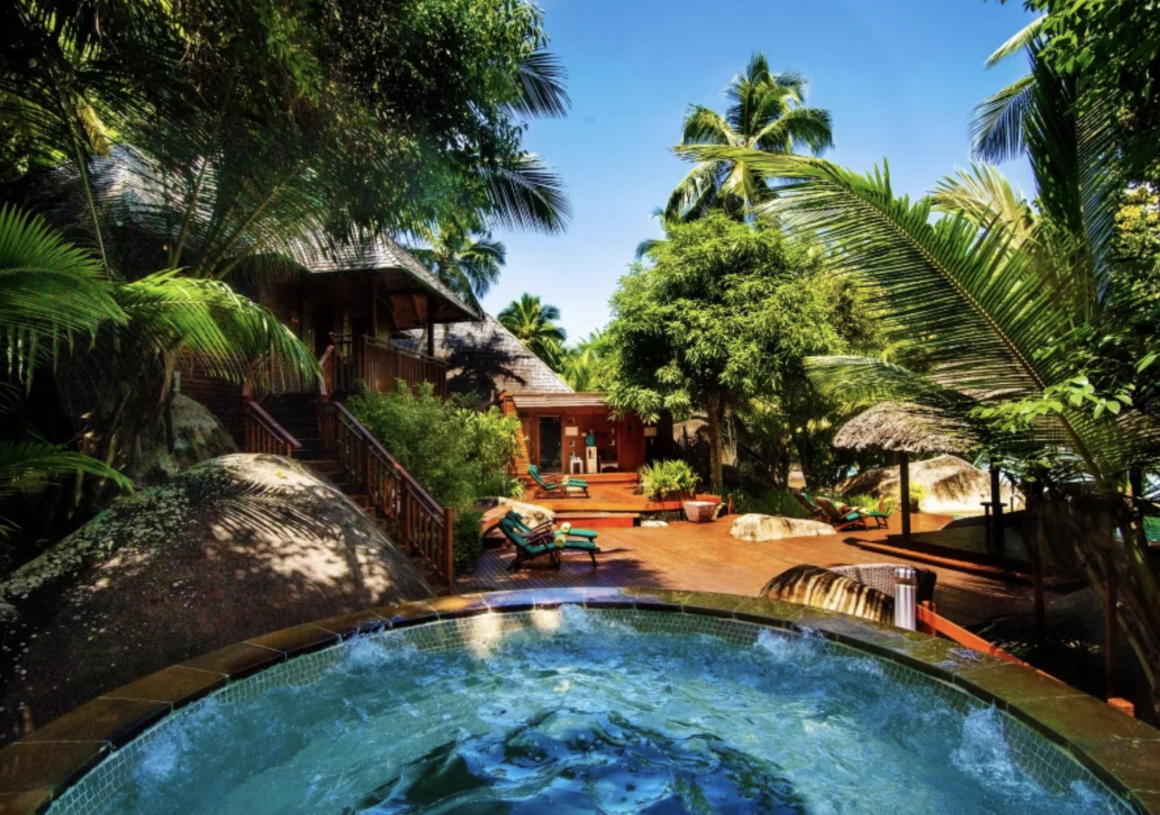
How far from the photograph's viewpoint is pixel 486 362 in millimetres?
22000

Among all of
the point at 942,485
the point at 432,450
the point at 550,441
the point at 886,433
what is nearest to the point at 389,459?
the point at 432,450

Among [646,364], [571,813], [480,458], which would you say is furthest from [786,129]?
[571,813]

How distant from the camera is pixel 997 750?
3051 mm

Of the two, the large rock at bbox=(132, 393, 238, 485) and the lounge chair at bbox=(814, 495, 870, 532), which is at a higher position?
the large rock at bbox=(132, 393, 238, 485)

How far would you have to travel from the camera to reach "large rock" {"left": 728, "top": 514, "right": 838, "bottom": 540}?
1171cm

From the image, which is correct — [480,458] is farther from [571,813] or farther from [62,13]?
[571,813]

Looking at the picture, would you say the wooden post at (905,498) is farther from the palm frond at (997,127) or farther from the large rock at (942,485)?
the palm frond at (997,127)

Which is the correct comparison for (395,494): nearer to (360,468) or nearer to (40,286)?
(360,468)

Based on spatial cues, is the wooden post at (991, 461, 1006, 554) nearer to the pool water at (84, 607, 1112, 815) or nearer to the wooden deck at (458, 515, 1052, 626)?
the wooden deck at (458, 515, 1052, 626)

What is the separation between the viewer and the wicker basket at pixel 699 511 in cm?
1377

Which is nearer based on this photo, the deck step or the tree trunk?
the deck step

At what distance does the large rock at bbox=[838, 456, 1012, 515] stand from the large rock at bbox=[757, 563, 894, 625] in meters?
12.0

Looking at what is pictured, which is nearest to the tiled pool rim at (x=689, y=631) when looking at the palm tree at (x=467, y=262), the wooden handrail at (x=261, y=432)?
the wooden handrail at (x=261, y=432)

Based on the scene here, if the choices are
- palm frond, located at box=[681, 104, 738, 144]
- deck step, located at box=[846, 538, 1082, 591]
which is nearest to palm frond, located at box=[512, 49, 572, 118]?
Answer: deck step, located at box=[846, 538, 1082, 591]
